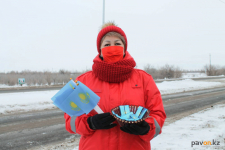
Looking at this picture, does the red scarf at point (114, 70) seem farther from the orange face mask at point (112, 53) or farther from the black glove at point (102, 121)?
the black glove at point (102, 121)

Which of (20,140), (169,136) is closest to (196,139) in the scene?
(169,136)

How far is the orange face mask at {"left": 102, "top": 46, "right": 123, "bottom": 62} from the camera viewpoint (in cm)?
157

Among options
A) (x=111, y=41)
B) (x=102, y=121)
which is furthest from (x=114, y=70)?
(x=102, y=121)

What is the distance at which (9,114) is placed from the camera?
23.0ft

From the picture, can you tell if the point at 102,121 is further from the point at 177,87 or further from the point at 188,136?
the point at 177,87

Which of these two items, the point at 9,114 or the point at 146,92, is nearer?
the point at 146,92

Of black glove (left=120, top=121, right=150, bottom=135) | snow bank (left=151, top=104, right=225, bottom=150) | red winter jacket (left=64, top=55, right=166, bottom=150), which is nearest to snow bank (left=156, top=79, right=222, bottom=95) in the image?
snow bank (left=151, top=104, right=225, bottom=150)

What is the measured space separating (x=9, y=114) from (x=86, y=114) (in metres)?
7.22

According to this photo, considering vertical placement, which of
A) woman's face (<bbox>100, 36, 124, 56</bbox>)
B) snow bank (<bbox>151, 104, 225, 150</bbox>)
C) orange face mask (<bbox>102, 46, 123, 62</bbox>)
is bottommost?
snow bank (<bbox>151, 104, 225, 150</bbox>)

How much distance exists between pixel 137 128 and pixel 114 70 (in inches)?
20.8

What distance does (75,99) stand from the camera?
1.26 metres

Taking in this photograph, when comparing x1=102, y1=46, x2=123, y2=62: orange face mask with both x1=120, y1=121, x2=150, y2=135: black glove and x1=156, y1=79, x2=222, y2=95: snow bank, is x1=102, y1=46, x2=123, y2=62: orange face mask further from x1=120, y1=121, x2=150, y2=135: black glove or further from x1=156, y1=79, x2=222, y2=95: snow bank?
x1=156, y1=79, x2=222, y2=95: snow bank

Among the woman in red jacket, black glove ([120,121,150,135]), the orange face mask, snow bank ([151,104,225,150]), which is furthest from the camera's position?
snow bank ([151,104,225,150])

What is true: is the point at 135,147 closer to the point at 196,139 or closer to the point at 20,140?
the point at 196,139
